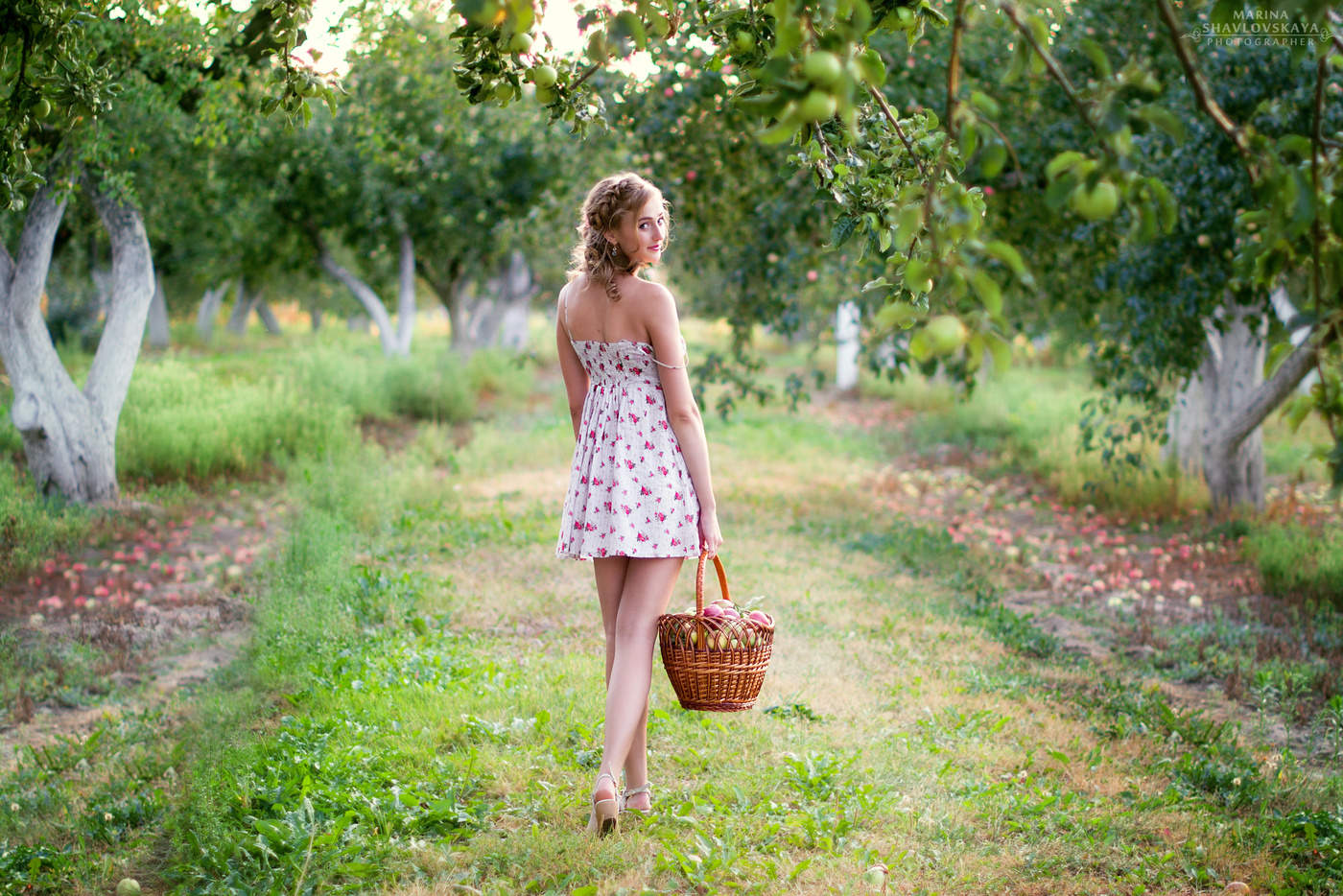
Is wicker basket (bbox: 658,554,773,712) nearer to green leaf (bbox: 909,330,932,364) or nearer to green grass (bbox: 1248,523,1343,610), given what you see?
green leaf (bbox: 909,330,932,364)

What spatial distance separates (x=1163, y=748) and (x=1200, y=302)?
11.8ft

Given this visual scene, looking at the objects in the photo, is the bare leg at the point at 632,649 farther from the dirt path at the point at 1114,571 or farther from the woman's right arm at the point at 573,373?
the dirt path at the point at 1114,571

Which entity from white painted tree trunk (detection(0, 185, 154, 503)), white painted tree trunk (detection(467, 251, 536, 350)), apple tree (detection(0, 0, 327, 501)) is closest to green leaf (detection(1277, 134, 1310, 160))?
apple tree (detection(0, 0, 327, 501))

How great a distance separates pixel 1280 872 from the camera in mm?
3068

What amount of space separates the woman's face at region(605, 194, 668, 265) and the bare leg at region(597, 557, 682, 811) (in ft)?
2.99

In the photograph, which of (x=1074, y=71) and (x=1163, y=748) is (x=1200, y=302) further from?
(x=1163, y=748)

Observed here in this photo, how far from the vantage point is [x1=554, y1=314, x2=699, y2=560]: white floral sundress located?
3068mm

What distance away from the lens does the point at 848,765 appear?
368 cm

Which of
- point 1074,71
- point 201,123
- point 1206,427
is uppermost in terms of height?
point 1074,71

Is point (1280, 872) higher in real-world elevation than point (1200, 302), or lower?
lower

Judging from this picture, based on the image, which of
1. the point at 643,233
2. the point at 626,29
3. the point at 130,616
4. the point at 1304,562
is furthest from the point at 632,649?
the point at 1304,562

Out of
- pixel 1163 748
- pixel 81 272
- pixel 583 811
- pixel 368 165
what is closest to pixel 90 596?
pixel 583 811

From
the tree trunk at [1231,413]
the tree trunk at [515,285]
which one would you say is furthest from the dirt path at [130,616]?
the tree trunk at [515,285]

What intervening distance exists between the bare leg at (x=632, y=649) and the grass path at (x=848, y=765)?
1.04 ft
